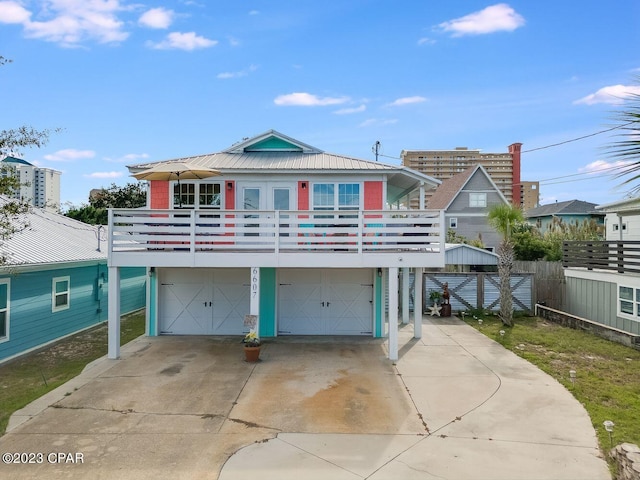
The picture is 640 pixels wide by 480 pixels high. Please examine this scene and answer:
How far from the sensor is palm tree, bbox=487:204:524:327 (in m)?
13.3

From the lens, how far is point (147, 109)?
49.4ft

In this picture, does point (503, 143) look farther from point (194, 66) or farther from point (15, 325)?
point (15, 325)

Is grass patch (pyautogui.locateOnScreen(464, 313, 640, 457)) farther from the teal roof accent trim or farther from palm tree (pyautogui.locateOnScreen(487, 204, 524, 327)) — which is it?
the teal roof accent trim

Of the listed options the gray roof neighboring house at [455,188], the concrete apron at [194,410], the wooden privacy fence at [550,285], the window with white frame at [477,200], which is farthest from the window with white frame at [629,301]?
the window with white frame at [477,200]

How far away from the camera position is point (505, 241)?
45.1 ft

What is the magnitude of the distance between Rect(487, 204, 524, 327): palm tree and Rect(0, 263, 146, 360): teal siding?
13.6 meters

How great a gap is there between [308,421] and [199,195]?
766cm

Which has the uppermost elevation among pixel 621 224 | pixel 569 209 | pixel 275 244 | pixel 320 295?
pixel 569 209

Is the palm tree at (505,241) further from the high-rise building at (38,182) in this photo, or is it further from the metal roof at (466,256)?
the high-rise building at (38,182)

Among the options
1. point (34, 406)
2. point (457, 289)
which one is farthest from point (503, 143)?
point (34, 406)

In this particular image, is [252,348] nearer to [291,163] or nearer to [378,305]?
[378,305]

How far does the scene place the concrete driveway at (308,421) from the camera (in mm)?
5137

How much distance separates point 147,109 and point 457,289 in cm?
1342

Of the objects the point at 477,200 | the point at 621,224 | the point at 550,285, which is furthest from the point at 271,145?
the point at 477,200
